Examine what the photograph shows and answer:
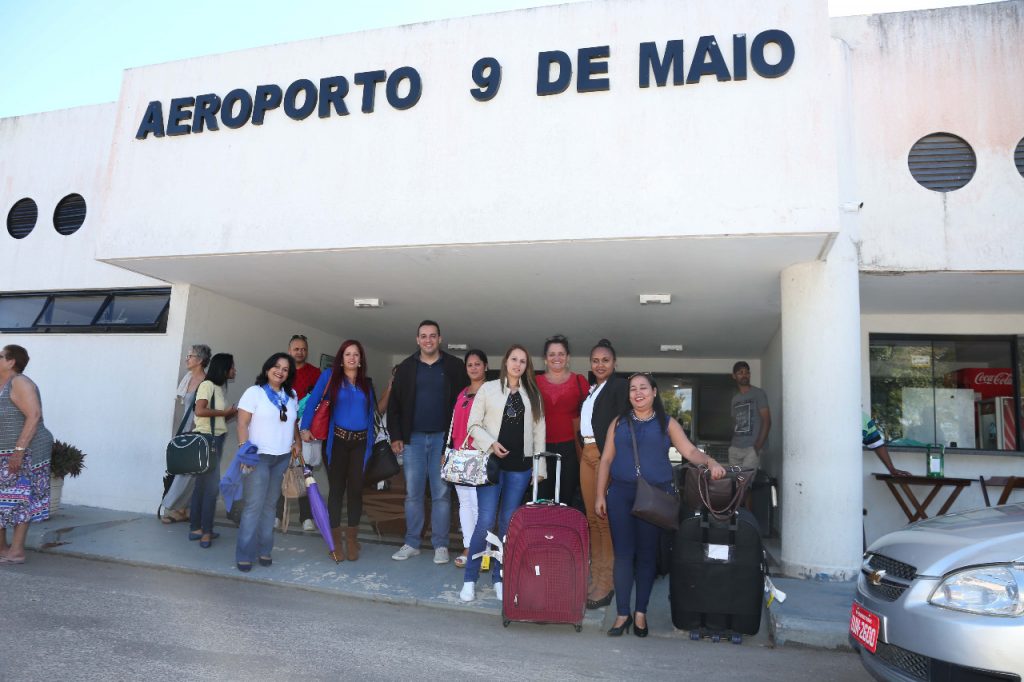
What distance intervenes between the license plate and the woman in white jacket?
2.10 meters

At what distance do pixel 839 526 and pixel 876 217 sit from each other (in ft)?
9.70

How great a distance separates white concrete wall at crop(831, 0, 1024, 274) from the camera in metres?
6.11

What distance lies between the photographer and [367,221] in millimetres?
5785

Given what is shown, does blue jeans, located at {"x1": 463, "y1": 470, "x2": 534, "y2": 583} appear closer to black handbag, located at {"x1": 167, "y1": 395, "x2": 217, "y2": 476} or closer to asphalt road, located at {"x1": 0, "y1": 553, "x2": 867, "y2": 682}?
asphalt road, located at {"x1": 0, "y1": 553, "x2": 867, "y2": 682}

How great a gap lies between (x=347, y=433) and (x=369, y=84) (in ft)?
10.4

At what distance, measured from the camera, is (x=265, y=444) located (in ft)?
16.7

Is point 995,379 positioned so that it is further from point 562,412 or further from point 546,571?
point 546,571

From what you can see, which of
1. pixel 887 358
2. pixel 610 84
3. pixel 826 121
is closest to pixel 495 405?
pixel 610 84

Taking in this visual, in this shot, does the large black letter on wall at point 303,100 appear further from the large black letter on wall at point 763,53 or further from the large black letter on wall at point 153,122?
the large black letter on wall at point 763,53

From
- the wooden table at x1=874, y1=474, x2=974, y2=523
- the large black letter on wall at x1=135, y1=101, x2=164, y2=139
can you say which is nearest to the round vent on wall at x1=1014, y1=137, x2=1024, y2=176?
the wooden table at x1=874, y1=474, x2=974, y2=523

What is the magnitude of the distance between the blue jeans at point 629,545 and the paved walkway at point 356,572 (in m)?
0.31

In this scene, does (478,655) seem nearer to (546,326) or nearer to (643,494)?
(643,494)

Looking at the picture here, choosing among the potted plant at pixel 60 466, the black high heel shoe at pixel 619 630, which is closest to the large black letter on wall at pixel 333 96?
the potted plant at pixel 60 466

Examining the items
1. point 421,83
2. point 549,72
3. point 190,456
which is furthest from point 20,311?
point 549,72
